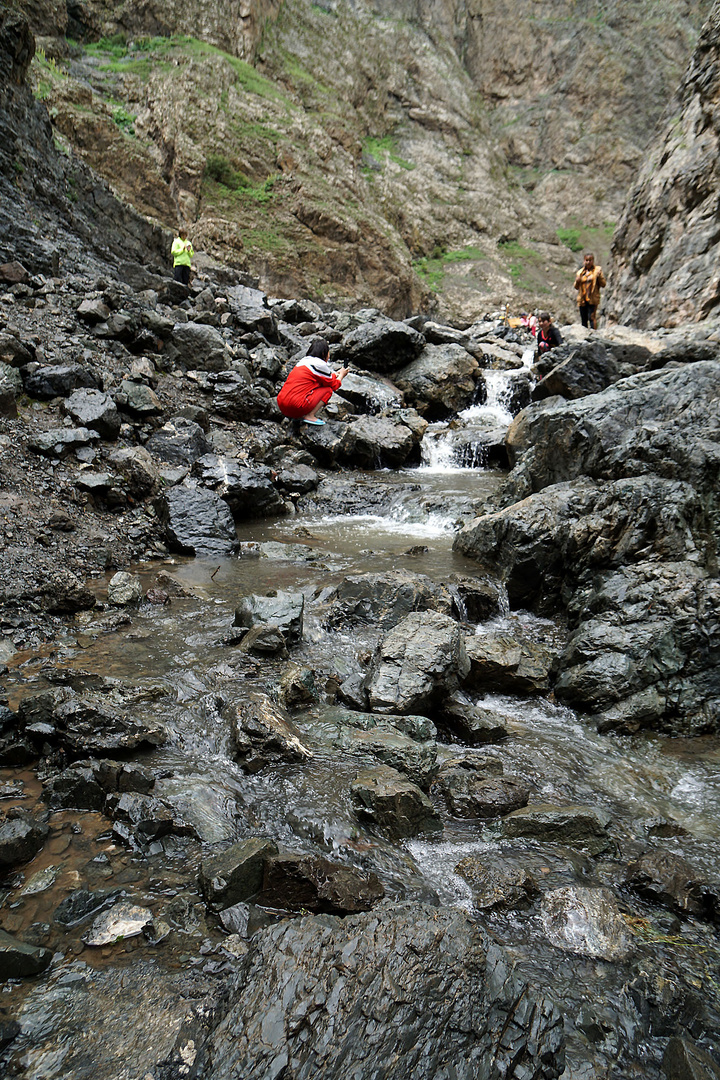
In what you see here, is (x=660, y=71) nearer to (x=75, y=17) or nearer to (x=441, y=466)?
(x=75, y=17)

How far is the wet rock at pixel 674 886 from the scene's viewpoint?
2662 millimetres

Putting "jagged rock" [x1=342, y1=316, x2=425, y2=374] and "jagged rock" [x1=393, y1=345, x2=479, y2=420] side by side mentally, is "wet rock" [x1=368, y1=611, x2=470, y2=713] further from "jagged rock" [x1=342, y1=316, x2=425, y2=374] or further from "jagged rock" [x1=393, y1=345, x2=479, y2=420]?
"jagged rock" [x1=342, y1=316, x2=425, y2=374]

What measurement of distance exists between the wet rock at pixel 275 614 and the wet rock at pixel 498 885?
250 centimetres

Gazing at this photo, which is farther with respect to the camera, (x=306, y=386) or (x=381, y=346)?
(x=381, y=346)

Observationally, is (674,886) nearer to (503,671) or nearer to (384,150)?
(503,671)

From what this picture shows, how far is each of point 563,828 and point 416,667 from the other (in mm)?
1464

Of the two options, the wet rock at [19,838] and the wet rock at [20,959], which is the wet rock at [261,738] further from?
the wet rock at [20,959]

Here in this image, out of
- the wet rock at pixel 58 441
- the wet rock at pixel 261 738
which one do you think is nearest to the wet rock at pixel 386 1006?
the wet rock at pixel 261 738

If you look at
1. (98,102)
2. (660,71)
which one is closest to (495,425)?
(98,102)

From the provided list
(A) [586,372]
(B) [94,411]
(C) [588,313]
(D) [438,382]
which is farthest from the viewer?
(C) [588,313]

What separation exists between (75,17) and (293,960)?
37.2 meters

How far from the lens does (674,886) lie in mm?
2727

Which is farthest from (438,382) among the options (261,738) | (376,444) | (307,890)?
(307,890)

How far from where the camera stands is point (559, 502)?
637cm
